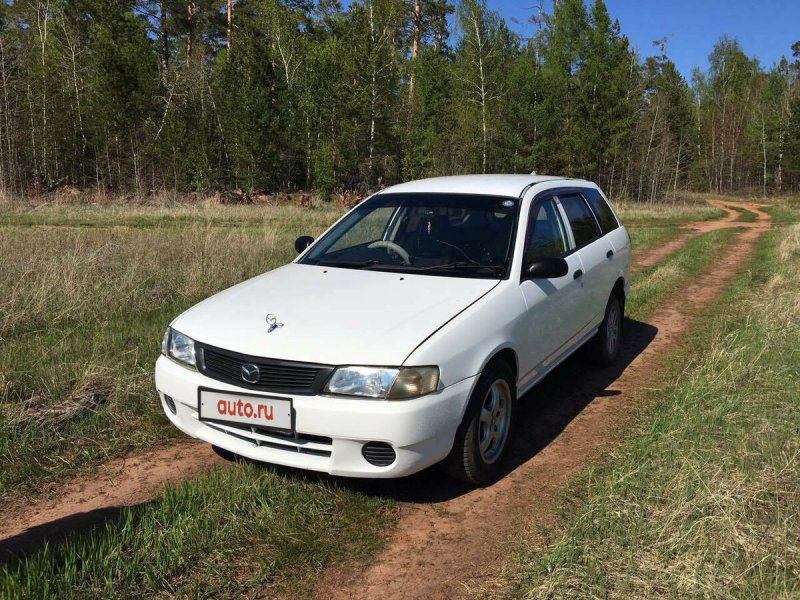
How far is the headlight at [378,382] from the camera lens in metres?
2.94

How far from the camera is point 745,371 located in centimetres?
482

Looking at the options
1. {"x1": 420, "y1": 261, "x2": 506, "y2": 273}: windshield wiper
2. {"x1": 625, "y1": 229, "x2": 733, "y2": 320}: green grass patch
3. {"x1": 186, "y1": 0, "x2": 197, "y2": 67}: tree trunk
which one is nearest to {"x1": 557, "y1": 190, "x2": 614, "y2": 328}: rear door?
{"x1": 420, "y1": 261, "x2": 506, "y2": 273}: windshield wiper

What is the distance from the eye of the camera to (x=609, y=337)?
581cm

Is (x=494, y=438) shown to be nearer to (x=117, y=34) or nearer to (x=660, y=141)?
(x=117, y=34)

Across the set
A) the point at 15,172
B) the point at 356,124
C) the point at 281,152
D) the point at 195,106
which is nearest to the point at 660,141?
the point at 356,124

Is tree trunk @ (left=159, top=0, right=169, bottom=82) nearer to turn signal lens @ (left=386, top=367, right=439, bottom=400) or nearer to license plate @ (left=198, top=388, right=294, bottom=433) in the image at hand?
license plate @ (left=198, top=388, right=294, bottom=433)

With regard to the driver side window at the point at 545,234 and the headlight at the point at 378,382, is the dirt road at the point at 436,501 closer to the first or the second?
the headlight at the point at 378,382

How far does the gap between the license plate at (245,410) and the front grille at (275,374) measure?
6cm

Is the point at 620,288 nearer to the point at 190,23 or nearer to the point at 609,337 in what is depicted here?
the point at 609,337

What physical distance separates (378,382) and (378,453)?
0.36m

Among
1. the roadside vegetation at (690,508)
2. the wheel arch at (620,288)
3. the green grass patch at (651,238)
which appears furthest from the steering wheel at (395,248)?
the green grass patch at (651,238)

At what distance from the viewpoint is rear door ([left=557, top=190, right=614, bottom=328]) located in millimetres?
4984

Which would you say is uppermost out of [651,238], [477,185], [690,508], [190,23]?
[190,23]

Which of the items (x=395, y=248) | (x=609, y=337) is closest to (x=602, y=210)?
(x=609, y=337)
